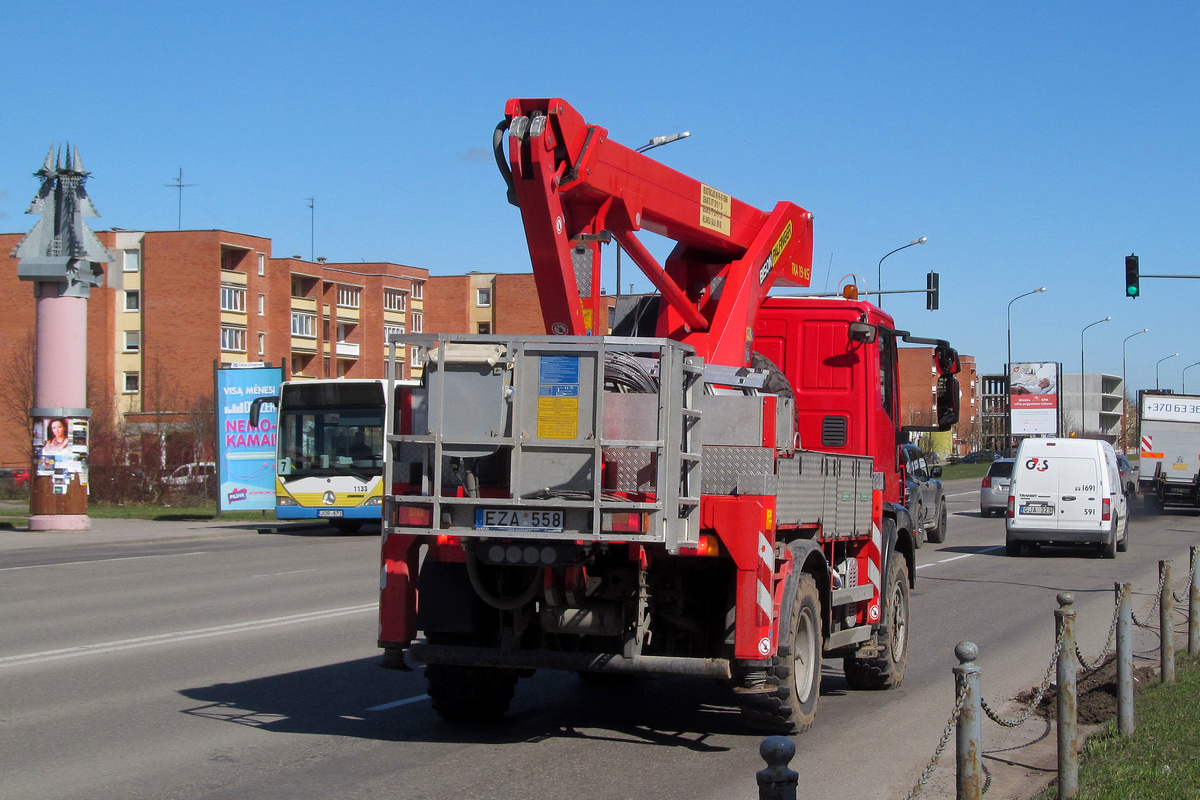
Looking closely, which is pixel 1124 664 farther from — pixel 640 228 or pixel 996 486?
pixel 996 486

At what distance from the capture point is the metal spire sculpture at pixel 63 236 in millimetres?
26672

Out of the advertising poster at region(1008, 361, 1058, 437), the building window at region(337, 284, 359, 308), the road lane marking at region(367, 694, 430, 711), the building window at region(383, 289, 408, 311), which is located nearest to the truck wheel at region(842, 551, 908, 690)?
the road lane marking at region(367, 694, 430, 711)

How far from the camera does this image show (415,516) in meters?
6.75

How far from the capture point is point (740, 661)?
677 centimetres

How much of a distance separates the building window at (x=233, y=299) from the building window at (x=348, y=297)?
1473 cm

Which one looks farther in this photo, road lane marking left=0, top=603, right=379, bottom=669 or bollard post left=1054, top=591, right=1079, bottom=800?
road lane marking left=0, top=603, right=379, bottom=669

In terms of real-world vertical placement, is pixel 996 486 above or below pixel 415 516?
below

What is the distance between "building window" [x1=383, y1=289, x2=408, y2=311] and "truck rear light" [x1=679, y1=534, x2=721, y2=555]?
97320 mm

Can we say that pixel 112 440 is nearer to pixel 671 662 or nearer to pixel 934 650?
pixel 934 650

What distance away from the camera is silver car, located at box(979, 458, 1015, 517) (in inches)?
1433

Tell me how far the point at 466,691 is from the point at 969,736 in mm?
3670

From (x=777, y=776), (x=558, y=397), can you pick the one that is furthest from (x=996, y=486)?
(x=777, y=776)

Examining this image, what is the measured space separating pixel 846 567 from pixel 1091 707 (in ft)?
6.47

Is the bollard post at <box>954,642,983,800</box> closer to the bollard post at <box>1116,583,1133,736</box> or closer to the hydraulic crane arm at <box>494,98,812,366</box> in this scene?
the bollard post at <box>1116,583,1133,736</box>
